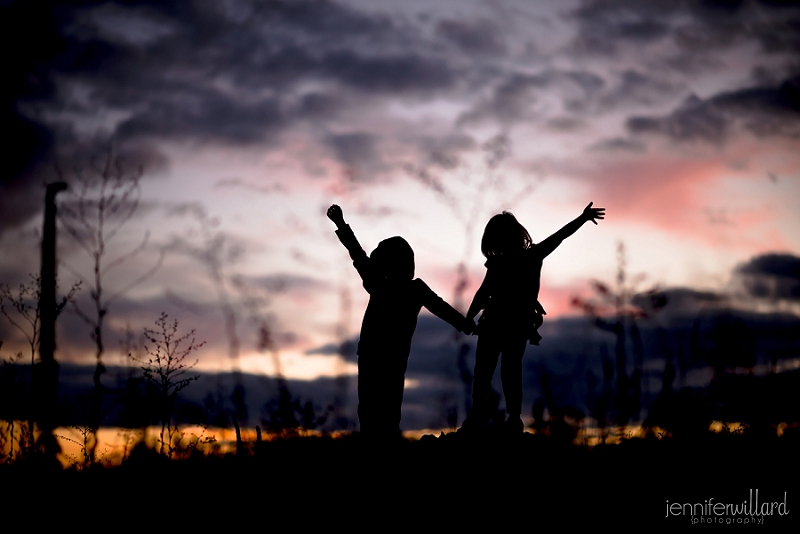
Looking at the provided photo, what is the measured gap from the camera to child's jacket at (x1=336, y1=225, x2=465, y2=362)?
609cm

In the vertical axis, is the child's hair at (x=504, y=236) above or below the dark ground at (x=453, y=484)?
above

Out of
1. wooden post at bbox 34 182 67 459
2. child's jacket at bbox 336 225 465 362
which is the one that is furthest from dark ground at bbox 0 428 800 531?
wooden post at bbox 34 182 67 459

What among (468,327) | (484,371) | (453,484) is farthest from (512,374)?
(453,484)

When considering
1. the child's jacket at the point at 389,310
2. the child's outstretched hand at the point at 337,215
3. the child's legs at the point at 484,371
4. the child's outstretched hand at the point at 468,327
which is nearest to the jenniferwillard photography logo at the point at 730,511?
the child's legs at the point at 484,371

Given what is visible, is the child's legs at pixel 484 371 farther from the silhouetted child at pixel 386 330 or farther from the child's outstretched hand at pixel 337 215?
the child's outstretched hand at pixel 337 215

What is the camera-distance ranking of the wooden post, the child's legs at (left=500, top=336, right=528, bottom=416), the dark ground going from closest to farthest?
the dark ground < the child's legs at (left=500, top=336, right=528, bottom=416) < the wooden post

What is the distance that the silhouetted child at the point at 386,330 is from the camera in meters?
6.08

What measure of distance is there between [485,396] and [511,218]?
215cm

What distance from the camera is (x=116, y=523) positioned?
639 centimetres

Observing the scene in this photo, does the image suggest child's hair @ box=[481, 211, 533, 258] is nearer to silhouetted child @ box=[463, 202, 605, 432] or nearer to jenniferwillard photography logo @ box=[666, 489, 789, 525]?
silhouetted child @ box=[463, 202, 605, 432]

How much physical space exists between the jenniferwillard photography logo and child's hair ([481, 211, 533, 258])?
10.5ft

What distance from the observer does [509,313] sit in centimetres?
723

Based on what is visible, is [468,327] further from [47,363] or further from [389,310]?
[47,363]

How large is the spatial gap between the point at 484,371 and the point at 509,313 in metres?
0.74
